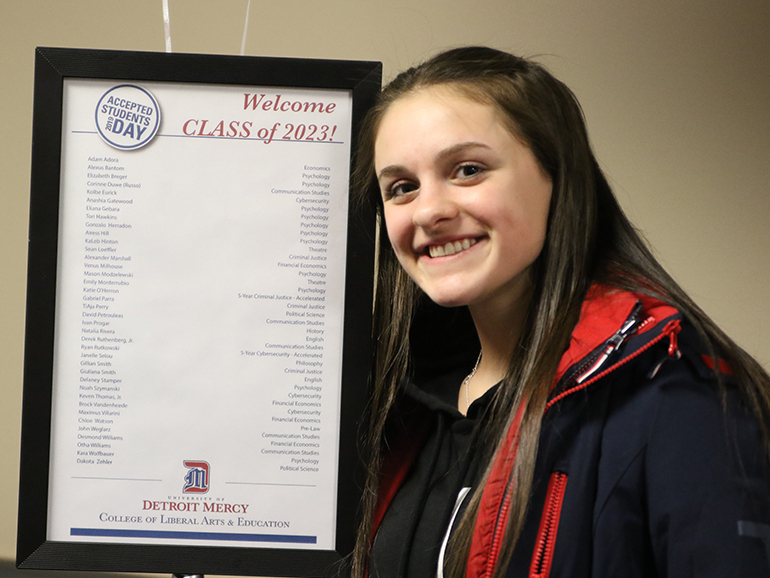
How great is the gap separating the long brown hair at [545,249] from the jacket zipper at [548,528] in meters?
0.04

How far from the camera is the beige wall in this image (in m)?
2.27

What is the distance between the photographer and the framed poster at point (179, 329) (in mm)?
1165

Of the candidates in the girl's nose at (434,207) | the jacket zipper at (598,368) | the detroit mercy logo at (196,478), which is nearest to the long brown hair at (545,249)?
the jacket zipper at (598,368)

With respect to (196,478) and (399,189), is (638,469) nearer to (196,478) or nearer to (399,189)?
(399,189)

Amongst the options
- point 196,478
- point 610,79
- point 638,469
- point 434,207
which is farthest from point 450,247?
point 610,79

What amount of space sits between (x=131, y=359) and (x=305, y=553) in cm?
40

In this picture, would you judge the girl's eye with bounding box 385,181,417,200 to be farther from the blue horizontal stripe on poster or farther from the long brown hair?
the blue horizontal stripe on poster

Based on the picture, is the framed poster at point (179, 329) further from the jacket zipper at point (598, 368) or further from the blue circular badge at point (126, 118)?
the jacket zipper at point (598, 368)

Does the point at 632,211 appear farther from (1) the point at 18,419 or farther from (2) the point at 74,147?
(1) the point at 18,419

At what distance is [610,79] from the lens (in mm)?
2312

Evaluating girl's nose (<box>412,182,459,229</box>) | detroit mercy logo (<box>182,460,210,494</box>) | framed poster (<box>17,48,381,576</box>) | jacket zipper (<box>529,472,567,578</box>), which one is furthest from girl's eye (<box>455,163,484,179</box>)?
detroit mercy logo (<box>182,460,210,494</box>)

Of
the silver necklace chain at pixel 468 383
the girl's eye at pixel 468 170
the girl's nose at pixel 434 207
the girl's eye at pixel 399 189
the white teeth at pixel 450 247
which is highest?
the girl's eye at pixel 468 170

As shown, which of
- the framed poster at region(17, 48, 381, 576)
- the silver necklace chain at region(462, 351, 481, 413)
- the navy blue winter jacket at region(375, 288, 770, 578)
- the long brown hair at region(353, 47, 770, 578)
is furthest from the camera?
the silver necklace chain at region(462, 351, 481, 413)

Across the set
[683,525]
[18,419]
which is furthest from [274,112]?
[18,419]
